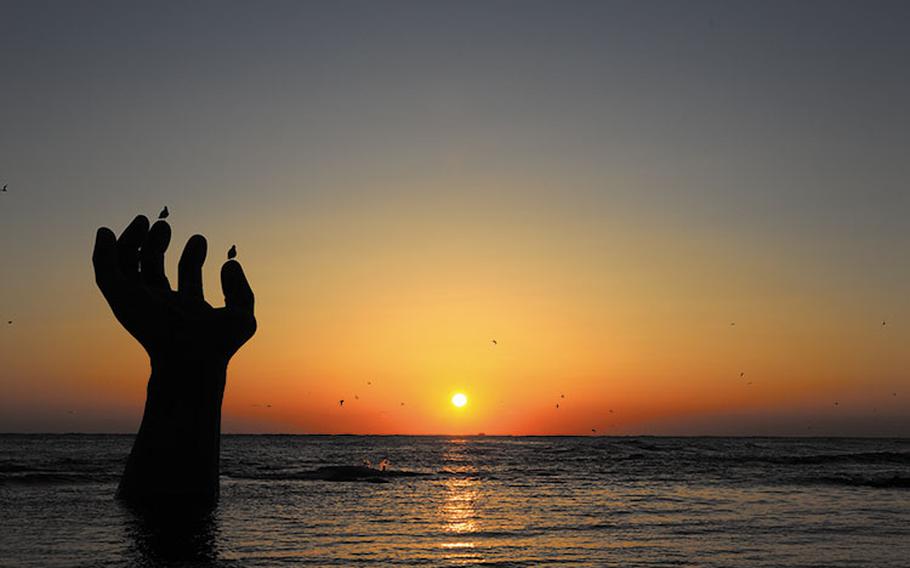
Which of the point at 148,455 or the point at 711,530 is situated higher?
the point at 148,455

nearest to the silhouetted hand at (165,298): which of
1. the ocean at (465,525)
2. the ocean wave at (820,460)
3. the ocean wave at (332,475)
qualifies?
the ocean at (465,525)

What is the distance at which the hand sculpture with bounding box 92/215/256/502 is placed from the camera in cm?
2080

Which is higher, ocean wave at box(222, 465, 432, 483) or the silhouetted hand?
the silhouetted hand

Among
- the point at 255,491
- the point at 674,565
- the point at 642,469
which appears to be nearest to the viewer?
the point at 674,565

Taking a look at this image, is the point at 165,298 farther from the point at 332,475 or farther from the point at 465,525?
the point at 332,475

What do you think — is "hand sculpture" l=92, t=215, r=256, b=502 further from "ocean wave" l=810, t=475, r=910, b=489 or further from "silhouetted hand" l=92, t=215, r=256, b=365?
"ocean wave" l=810, t=475, r=910, b=489

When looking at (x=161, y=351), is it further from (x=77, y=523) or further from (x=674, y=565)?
(x=674, y=565)

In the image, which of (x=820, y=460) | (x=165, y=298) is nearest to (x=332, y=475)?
(x=165, y=298)

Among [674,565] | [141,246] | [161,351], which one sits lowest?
[674,565]

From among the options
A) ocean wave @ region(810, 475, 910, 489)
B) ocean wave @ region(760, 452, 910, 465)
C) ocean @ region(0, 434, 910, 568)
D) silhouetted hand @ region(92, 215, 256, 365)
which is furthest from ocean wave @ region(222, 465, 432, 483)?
ocean wave @ region(760, 452, 910, 465)

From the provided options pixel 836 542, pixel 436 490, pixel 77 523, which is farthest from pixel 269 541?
pixel 436 490

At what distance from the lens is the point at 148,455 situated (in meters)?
21.5

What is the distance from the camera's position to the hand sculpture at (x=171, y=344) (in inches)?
819

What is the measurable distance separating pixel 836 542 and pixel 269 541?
11.4 m
